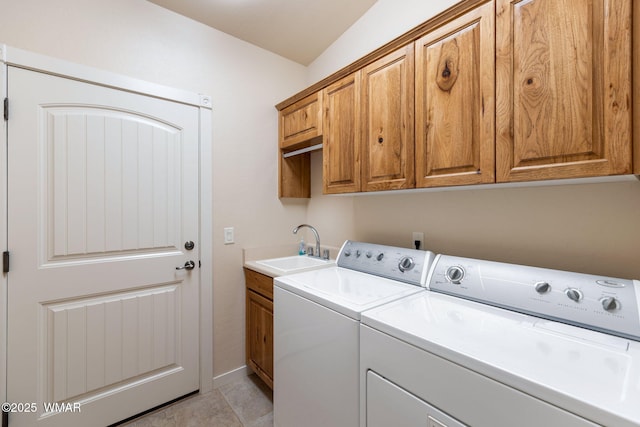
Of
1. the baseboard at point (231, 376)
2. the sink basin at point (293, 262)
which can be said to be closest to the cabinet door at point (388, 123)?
the sink basin at point (293, 262)

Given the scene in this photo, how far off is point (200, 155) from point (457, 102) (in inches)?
63.3

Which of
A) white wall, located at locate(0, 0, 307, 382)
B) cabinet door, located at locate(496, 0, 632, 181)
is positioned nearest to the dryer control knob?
cabinet door, located at locate(496, 0, 632, 181)

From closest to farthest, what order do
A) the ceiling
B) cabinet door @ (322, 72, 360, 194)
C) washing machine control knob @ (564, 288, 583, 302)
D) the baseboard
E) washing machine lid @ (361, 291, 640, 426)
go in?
washing machine lid @ (361, 291, 640, 426)
washing machine control knob @ (564, 288, 583, 302)
cabinet door @ (322, 72, 360, 194)
the ceiling
the baseboard

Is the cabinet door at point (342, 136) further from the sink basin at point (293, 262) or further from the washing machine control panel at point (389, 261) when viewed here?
the sink basin at point (293, 262)

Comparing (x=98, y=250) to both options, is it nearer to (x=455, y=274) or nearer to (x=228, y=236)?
(x=228, y=236)

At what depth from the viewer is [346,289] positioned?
1.28 m

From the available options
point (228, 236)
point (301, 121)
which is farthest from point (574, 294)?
point (228, 236)

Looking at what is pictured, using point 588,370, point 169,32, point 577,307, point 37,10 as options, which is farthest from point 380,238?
point 37,10

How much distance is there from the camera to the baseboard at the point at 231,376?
196 centimetres

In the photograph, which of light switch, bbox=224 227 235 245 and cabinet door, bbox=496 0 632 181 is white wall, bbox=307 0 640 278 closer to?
cabinet door, bbox=496 0 632 181

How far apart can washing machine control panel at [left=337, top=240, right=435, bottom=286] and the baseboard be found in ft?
3.85

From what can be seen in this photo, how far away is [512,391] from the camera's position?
0.64 meters

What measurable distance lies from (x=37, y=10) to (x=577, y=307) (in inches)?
109

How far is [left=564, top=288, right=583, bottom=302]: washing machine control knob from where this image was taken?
0.92 metres
